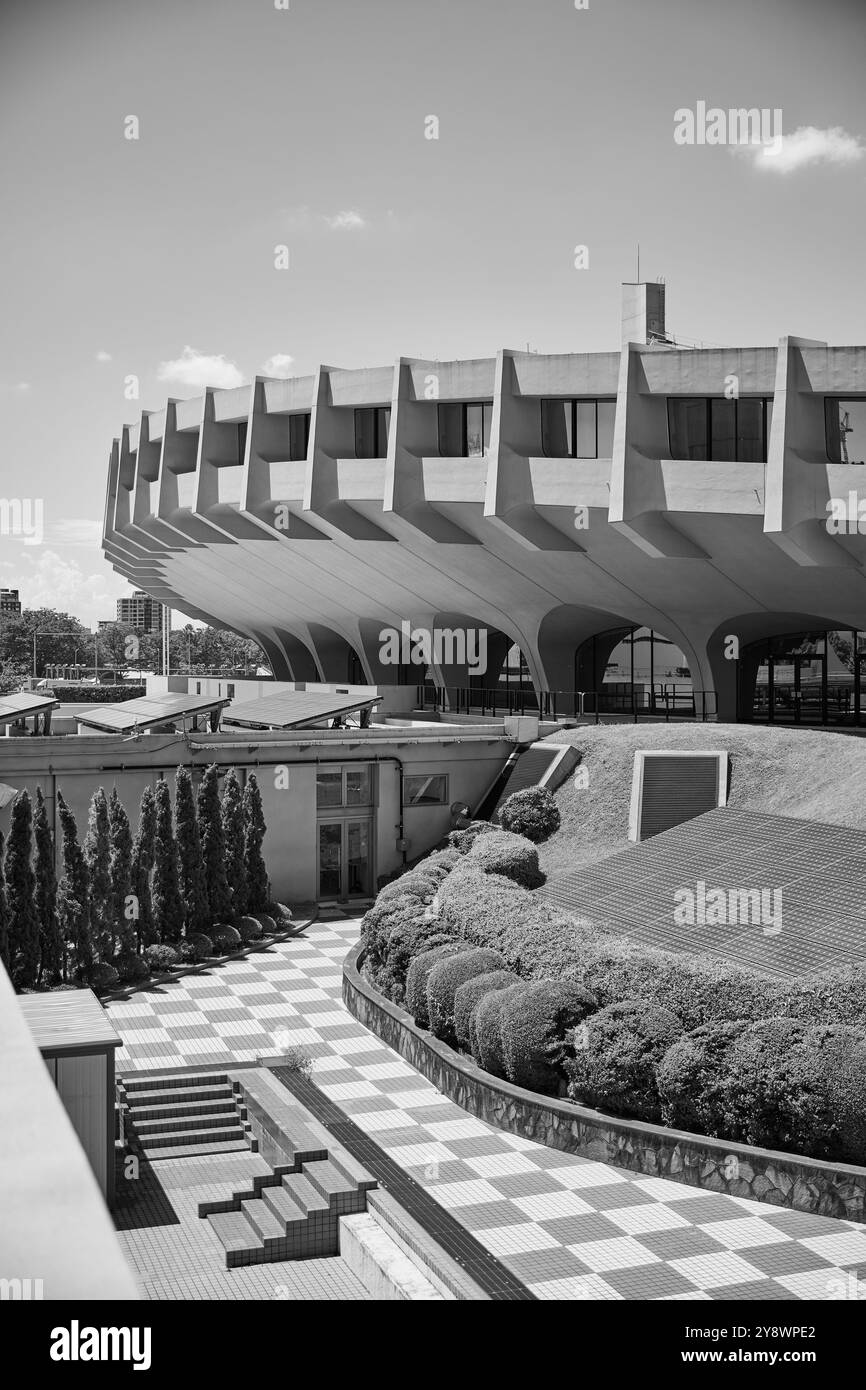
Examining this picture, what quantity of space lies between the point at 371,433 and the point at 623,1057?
2854cm

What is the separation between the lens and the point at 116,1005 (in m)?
22.1

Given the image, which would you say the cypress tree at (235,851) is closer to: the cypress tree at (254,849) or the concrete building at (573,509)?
the cypress tree at (254,849)

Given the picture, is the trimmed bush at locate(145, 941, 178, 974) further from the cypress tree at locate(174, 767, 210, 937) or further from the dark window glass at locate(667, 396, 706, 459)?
the dark window glass at locate(667, 396, 706, 459)

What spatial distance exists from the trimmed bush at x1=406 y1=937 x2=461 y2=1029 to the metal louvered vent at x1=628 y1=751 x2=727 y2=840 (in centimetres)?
1012

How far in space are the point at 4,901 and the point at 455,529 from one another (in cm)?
2091

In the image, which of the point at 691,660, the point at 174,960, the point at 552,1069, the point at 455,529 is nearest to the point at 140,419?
the point at 455,529

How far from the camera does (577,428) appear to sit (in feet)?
115

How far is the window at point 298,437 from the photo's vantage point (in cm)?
4309

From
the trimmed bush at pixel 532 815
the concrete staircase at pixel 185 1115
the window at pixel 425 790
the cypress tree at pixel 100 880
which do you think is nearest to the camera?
the concrete staircase at pixel 185 1115

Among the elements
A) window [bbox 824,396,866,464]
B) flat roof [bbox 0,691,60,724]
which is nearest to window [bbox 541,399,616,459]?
window [bbox 824,396,866,464]

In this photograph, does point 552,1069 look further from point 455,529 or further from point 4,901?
point 455,529

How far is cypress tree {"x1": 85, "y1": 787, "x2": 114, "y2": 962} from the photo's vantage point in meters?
23.7

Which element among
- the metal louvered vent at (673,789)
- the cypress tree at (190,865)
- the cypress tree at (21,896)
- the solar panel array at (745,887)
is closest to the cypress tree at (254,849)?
the cypress tree at (190,865)

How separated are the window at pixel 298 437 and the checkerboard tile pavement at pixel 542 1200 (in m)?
25.8
